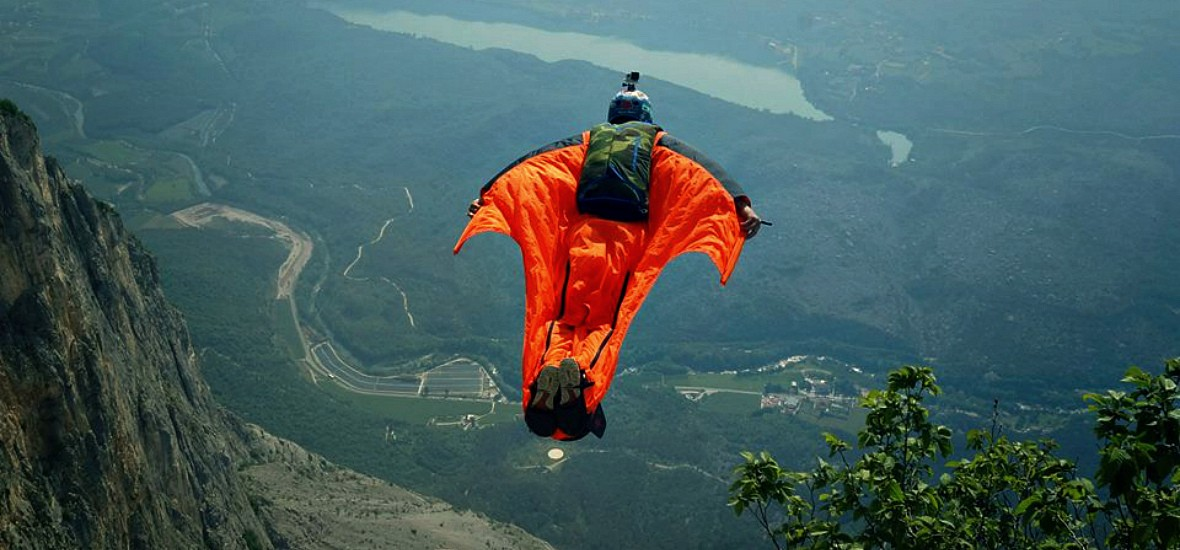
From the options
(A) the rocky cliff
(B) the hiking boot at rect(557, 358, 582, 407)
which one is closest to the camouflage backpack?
(B) the hiking boot at rect(557, 358, 582, 407)

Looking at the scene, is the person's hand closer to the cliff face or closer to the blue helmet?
the blue helmet

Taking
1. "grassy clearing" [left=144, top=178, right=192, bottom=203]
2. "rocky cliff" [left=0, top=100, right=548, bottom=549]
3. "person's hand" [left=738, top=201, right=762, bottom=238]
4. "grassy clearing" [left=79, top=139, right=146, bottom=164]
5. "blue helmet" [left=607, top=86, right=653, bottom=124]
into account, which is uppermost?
"blue helmet" [left=607, top=86, right=653, bottom=124]

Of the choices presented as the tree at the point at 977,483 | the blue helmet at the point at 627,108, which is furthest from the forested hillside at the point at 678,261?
the tree at the point at 977,483

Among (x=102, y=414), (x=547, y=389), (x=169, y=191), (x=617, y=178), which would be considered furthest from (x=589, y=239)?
(x=169, y=191)

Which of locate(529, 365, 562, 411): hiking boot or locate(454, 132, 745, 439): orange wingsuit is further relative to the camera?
locate(454, 132, 745, 439): orange wingsuit

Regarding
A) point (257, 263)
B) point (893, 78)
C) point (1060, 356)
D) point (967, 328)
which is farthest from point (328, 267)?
point (893, 78)

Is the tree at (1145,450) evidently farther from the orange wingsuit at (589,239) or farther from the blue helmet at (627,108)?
the blue helmet at (627,108)

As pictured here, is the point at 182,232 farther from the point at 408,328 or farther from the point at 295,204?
the point at 408,328

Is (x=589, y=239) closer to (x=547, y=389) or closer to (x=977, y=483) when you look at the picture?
(x=547, y=389)
